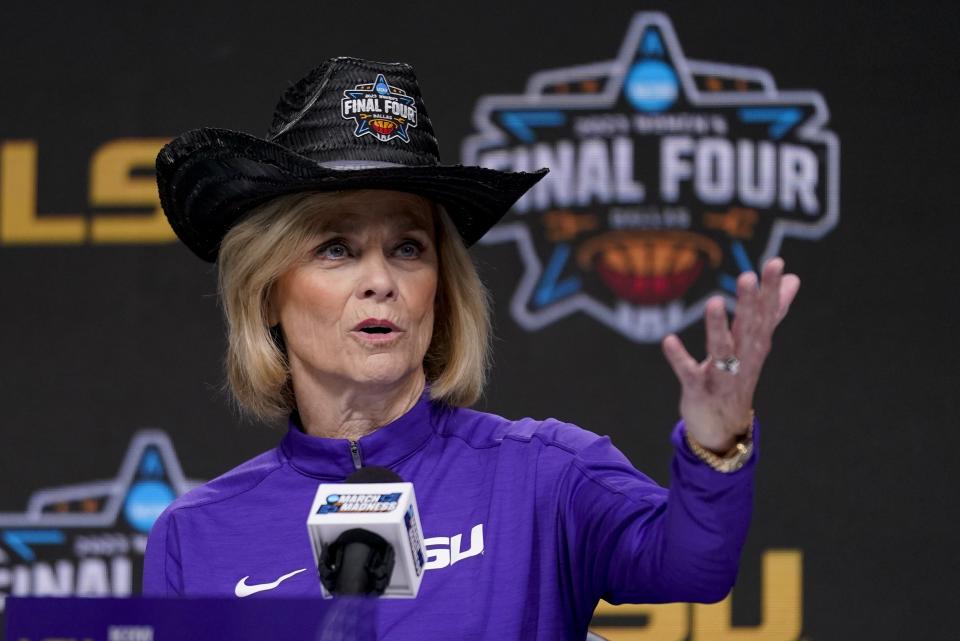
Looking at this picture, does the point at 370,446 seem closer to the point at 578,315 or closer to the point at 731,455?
the point at 731,455

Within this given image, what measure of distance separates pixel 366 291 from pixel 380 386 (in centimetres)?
13

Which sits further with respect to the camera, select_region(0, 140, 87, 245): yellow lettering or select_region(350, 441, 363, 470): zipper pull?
select_region(0, 140, 87, 245): yellow lettering

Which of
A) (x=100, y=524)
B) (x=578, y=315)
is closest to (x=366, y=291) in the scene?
(x=578, y=315)

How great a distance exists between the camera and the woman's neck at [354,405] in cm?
175

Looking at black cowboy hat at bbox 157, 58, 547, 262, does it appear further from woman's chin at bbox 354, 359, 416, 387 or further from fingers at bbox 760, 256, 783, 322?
fingers at bbox 760, 256, 783, 322

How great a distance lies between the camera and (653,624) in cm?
295

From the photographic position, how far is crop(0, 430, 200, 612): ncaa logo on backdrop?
3088mm

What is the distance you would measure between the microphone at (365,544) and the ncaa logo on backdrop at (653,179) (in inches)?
74.4

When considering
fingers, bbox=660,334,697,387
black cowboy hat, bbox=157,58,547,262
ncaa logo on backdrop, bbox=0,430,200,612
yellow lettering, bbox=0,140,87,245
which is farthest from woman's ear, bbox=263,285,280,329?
yellow lettering, bbox=0,140,87,245

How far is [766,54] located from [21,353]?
1.80 m

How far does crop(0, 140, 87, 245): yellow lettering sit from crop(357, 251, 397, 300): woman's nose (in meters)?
1.70

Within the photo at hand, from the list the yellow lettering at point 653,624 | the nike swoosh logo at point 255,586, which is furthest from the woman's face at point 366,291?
the yellow lettering at point 653,624

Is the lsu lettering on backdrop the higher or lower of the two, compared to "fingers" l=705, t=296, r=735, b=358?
higher

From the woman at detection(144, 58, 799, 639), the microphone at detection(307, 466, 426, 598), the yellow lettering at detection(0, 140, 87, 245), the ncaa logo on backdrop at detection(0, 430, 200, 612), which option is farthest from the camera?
the yellow lettering at detection(0, 140, 87, 245)
